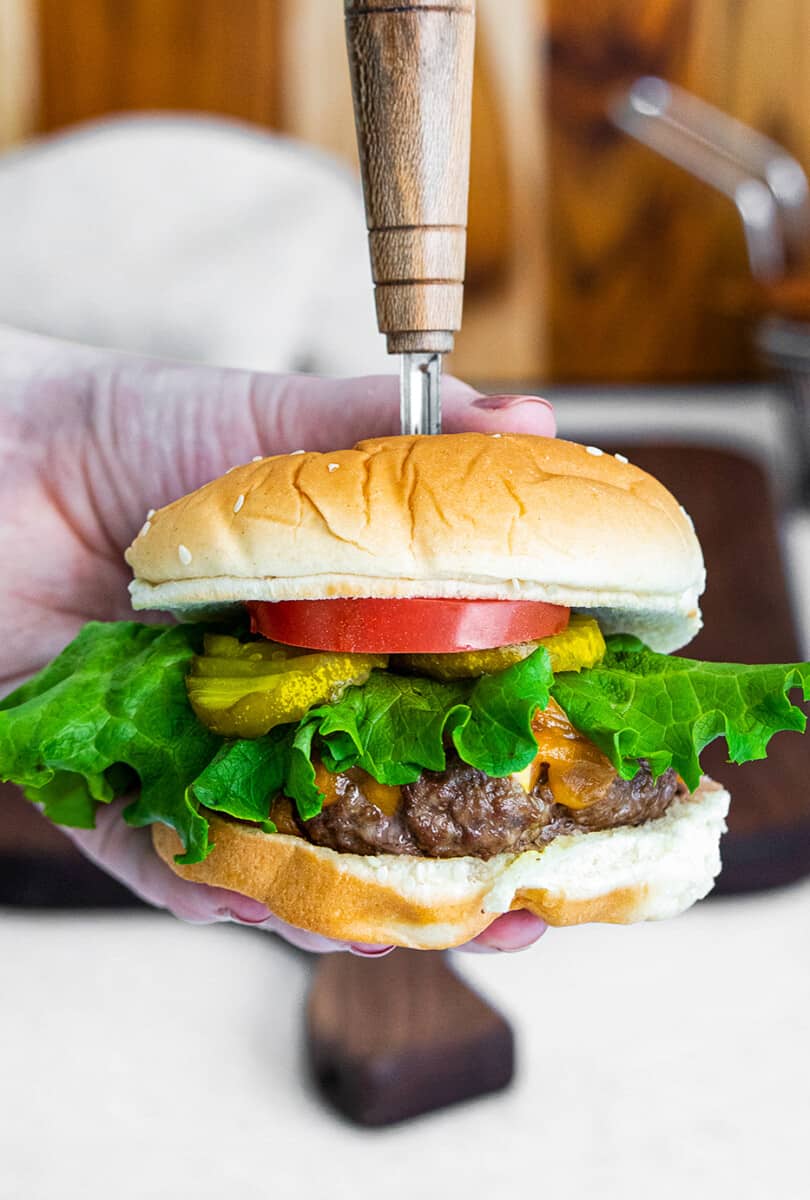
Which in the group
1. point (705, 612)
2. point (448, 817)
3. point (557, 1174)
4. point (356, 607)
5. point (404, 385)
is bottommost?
point (557, 1174)

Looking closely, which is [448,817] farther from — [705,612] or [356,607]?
[705,612]

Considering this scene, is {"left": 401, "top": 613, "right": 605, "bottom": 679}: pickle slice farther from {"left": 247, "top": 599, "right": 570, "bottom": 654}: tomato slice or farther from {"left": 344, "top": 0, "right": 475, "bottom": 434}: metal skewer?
{"left": 344, "top": 0, "right": 475, "bottom": 434}: metal skewer

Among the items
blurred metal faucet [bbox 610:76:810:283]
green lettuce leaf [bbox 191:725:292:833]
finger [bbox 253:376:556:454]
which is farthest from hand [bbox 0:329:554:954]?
blurred metal faucet [bbox 610:76:810:283]

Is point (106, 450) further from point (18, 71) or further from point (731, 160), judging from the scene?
point (18, 71)

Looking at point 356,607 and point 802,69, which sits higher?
point 802,69

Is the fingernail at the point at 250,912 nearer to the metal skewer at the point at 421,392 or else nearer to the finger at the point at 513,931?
the finger at the point at 513,931

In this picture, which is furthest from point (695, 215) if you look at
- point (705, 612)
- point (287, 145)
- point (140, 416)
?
point (140, 416)

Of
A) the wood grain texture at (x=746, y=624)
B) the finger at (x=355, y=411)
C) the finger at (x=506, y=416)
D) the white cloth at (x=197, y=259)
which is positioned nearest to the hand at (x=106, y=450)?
the finger at (x=355, y=411)

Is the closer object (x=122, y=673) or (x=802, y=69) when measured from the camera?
(x=122, y=673)

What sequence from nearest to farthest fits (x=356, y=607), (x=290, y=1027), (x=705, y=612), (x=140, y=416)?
(x=356, y=607), (x=140, y=416), (x=290, y=1027), (x=705, y=612)
